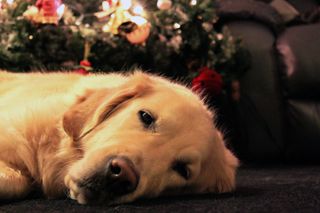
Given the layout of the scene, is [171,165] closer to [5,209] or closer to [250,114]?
[5,209]

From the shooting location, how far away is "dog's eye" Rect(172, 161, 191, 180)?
168 centimetres

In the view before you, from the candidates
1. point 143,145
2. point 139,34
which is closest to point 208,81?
point 139,34

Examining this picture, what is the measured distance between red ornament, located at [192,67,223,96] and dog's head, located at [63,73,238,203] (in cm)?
128

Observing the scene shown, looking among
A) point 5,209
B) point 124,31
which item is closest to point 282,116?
point 124,31

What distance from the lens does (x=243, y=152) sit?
12.4 feet

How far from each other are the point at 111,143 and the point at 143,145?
0.10 meters

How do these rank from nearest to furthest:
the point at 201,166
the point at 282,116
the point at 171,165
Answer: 1. the point at 171,165
2. the point at 201,166
3. the point at 282,116

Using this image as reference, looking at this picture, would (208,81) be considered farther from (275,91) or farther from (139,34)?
(275,91)

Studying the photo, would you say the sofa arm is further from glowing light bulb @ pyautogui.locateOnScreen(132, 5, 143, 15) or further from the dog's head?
the dog's head

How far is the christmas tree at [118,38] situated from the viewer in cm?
307

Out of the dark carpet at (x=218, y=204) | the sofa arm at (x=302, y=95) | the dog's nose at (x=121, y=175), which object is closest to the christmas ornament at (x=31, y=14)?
the dark carpet at (x=218, y=204)

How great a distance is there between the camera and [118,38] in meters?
3.21

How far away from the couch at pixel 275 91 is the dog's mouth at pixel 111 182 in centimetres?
221

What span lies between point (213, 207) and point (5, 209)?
619 mm
